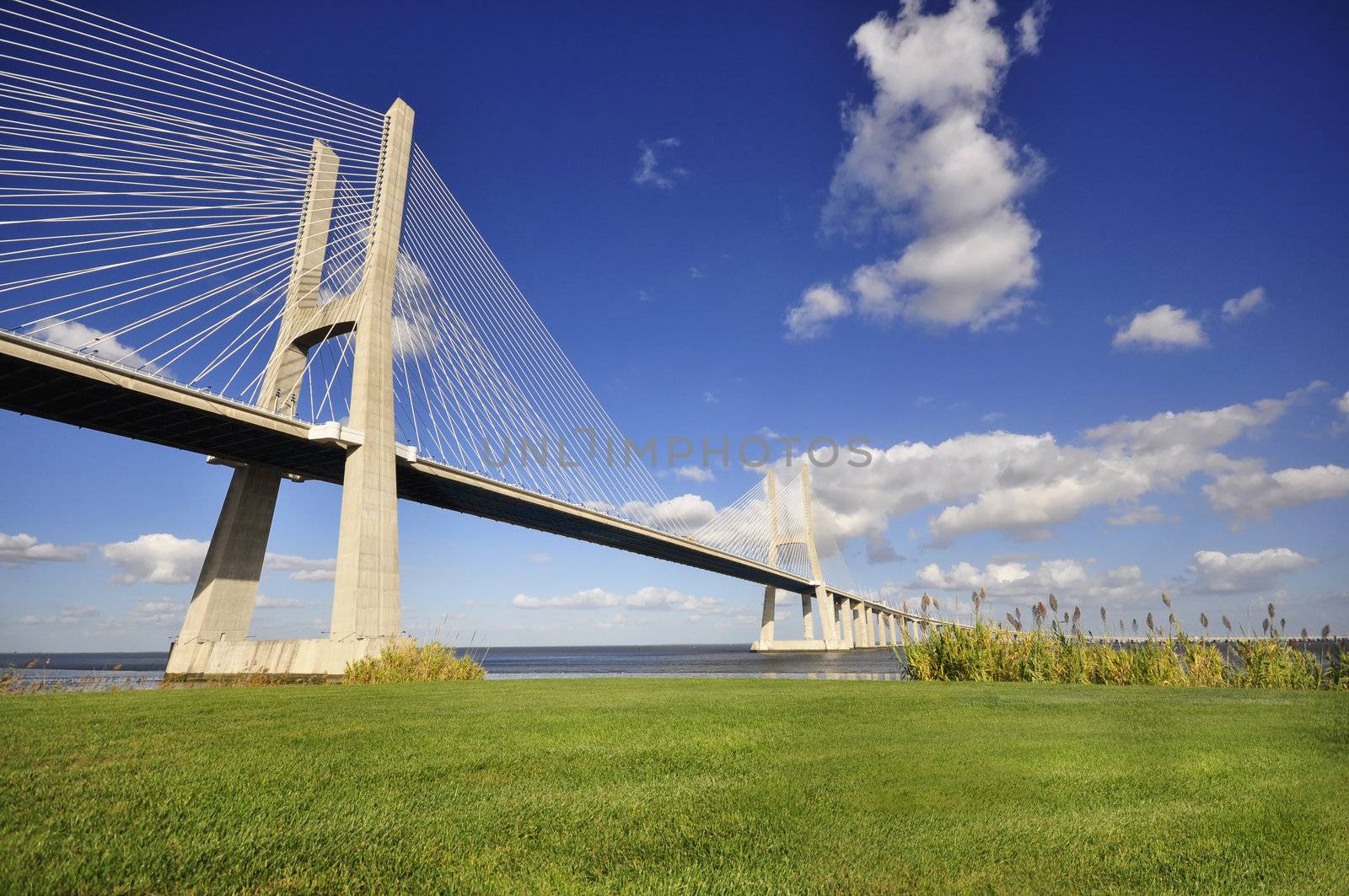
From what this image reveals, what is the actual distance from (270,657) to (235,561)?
4457 millimetres

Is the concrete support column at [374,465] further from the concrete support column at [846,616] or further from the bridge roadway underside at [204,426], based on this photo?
the concrete support column at [846,616]

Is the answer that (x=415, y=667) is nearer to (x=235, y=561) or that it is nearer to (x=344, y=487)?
(x=344, y=487)

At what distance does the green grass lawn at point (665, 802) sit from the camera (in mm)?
2680

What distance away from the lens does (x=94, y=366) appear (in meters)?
17.6

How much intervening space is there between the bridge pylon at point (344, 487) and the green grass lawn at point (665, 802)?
51.1ft

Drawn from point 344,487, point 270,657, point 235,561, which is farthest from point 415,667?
point 235,561

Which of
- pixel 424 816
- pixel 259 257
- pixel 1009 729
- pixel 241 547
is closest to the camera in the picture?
pixel 424 816

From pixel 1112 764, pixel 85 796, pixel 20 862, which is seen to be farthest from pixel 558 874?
pixel 1112 764

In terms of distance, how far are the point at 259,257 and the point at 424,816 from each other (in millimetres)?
23977

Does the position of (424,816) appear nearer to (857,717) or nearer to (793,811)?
(793,811)

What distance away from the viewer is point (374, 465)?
23469 millimetres

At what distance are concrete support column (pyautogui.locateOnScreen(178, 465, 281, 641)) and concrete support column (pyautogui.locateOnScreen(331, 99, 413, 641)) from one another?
4.58m

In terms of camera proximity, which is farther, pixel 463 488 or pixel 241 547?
pixel 463 488

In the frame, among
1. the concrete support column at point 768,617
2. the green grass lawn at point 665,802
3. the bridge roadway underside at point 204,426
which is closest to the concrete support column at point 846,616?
the concrete support column at point 768,617
